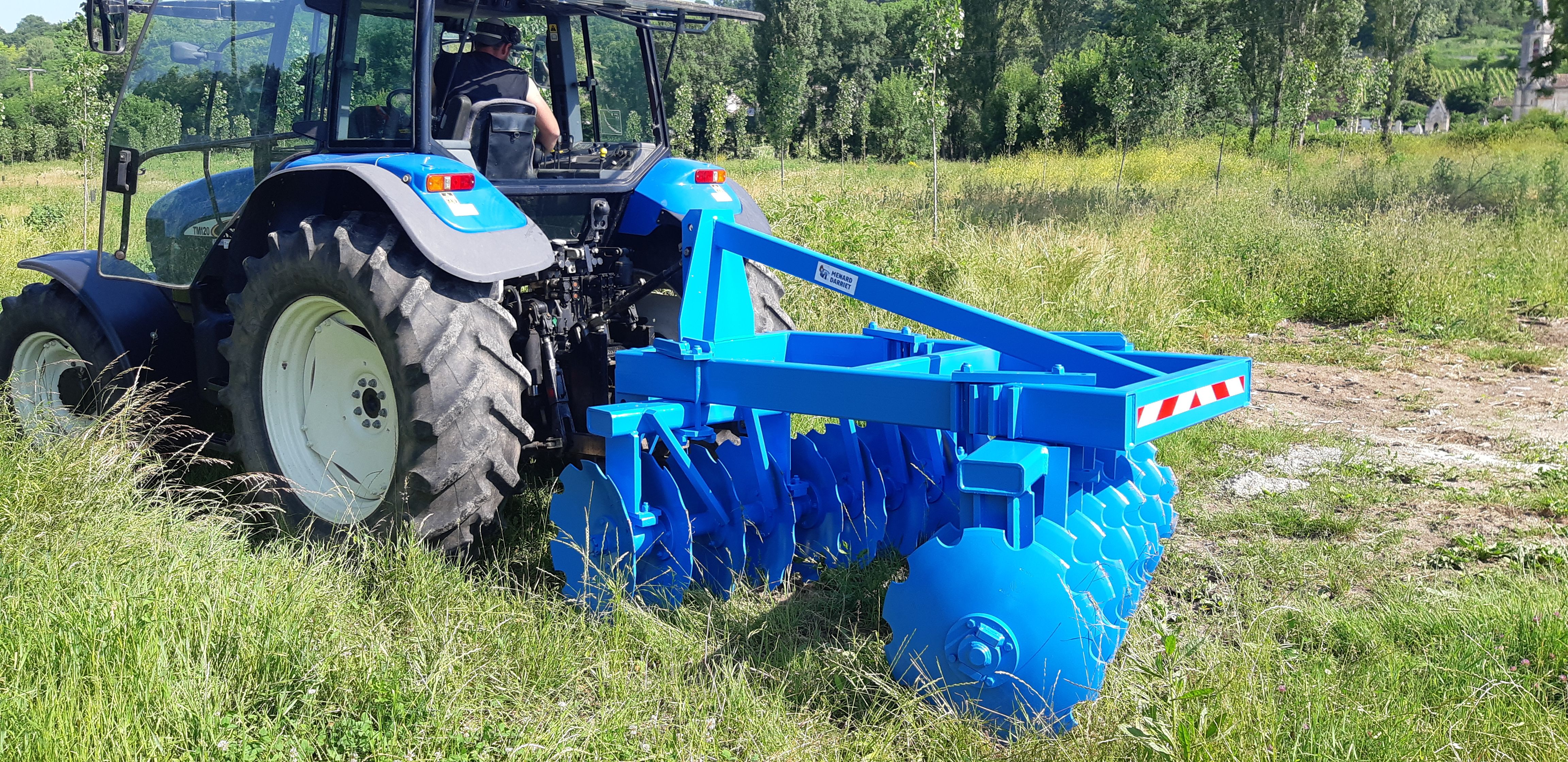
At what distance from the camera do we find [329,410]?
3.84 m

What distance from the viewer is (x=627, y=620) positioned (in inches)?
119

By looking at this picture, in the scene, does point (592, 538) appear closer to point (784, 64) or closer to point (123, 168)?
point (123, 168)

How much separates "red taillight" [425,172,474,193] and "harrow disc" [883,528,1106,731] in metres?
1.92

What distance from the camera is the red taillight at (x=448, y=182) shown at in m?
3.40

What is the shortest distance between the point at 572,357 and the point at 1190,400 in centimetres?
206

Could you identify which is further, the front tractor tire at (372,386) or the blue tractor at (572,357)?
the front tractor tire at (372,386)

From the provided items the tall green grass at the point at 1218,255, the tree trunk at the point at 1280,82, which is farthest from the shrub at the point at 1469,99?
the tall green grass at the point at 1218,255

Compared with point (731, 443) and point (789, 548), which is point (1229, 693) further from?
point (731, 443)

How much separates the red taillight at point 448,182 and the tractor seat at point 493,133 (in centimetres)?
36

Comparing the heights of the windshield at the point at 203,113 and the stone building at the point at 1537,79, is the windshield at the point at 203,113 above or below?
below

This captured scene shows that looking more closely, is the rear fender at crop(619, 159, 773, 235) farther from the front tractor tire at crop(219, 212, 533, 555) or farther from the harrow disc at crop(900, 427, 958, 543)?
the harrow disc at crop(900, 427, 958, 543)

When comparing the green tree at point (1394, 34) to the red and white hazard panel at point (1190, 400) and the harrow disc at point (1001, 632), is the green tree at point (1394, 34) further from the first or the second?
the harrow disc at point (1001, 632)

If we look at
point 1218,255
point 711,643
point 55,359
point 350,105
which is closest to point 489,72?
point 350,105

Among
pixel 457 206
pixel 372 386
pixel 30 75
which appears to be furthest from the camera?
pixel 30 75
